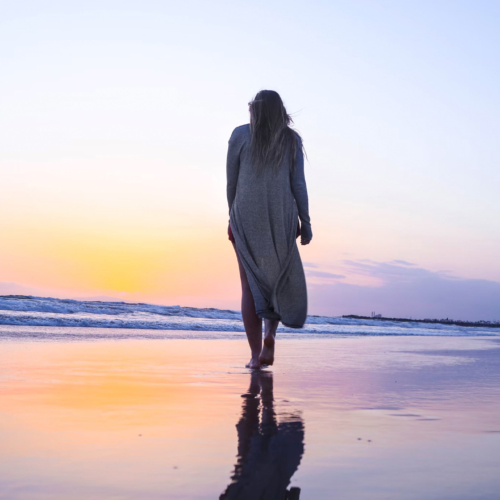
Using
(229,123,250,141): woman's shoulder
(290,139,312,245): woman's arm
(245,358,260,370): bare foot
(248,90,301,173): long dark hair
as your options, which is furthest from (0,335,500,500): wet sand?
(229,123,250,141): woman's shoulder

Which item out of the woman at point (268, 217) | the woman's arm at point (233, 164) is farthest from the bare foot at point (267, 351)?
the woman's arm at point (233, 164)

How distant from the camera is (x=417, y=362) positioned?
5.20m

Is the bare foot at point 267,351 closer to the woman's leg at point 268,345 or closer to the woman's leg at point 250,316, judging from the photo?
the woman's leg at point 268,345

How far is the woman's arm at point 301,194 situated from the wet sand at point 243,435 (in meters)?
0.93

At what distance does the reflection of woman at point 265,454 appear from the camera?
4.58 feet

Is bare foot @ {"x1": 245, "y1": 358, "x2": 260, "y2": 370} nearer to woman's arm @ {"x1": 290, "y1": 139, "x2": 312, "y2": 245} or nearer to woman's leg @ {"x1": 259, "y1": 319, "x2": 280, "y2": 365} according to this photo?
woman's leg @ {"x1": 259, "y1": 319, "x2": 280, "y2": 365}

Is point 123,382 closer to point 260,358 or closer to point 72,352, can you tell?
point 260,358

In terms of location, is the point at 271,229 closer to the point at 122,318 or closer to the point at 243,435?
the point at 243,435

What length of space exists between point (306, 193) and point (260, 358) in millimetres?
1107

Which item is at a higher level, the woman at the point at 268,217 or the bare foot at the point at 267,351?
the woman at the point at 268,217

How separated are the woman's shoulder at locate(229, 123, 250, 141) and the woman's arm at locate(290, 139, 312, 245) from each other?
1.15ft

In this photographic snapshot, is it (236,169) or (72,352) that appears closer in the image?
(236,169)

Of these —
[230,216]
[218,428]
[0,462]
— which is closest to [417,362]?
[230,216]

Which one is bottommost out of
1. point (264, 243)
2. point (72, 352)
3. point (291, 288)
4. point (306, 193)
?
point (72, 352)
